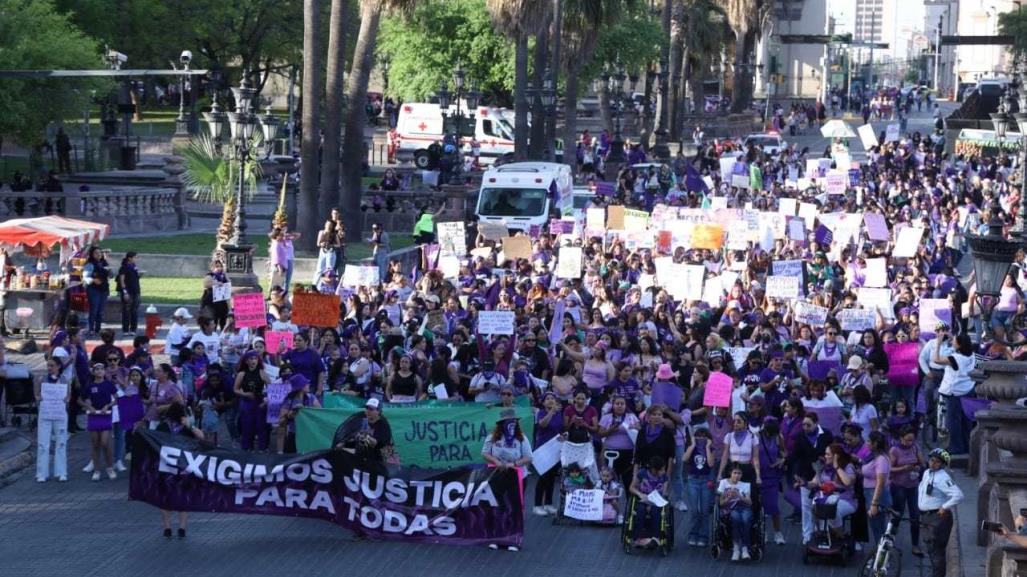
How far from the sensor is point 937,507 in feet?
48.7

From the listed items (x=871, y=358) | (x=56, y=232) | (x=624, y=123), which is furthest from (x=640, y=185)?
(x=624, y=123)

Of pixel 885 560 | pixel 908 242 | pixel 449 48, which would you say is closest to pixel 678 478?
pixel 885 560

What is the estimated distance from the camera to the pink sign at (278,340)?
69.7ft

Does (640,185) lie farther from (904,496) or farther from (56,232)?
(904,496)

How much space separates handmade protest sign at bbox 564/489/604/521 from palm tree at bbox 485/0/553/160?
104 ft

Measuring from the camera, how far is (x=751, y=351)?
1980cm

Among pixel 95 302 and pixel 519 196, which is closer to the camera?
pixel 95 302

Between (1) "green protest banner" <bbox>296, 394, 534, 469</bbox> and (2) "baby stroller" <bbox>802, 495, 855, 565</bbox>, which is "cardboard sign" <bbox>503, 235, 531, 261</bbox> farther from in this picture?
(2) "baby stroller" <bbox>802, 495, 855, 565</bbox>

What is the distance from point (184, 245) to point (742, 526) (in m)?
24.8

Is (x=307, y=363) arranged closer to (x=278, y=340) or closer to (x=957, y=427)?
(x=278, y=340)

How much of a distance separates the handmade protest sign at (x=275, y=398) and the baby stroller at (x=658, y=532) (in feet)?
14.7

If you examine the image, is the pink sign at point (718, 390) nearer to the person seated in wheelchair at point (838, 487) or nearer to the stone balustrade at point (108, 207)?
the person seated in wheelchair at point (838, 487)

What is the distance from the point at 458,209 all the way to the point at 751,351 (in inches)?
941

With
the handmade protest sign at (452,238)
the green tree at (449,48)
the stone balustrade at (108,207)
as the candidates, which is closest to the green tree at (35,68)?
the stone balustrade at (108,207)
